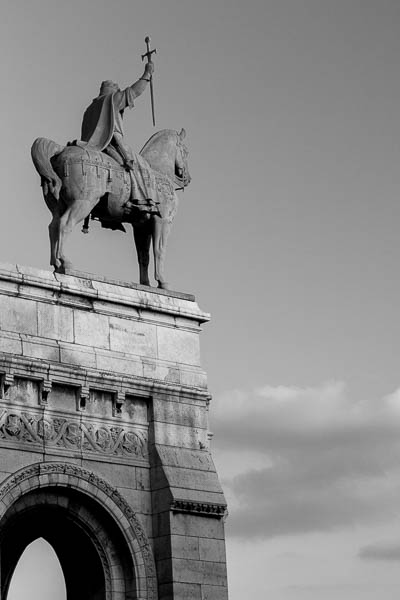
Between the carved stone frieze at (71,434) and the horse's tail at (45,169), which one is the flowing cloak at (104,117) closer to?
the horse's tail at (45,169)

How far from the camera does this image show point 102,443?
94.5 ft

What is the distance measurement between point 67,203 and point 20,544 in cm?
826

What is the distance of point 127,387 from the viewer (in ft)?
96.2

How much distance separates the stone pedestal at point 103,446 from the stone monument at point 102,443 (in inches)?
1.0

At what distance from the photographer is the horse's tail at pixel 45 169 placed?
30.4 metres

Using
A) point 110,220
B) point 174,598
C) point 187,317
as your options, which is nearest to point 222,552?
point 174,598

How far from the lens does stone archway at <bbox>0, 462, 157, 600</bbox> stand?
91.3 ft

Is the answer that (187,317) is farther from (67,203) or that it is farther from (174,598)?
(174,598)

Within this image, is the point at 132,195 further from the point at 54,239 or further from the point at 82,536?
the point at 82,536

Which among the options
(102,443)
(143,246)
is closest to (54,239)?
(143,246)

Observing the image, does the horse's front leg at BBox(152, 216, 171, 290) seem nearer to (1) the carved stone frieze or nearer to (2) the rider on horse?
(2) the rider on horse

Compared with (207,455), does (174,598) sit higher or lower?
lower

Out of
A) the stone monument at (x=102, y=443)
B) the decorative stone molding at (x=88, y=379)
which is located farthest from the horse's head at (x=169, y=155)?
the decorative stone molding at (x=88, y=379)

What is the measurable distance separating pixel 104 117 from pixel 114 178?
73.1 inches
